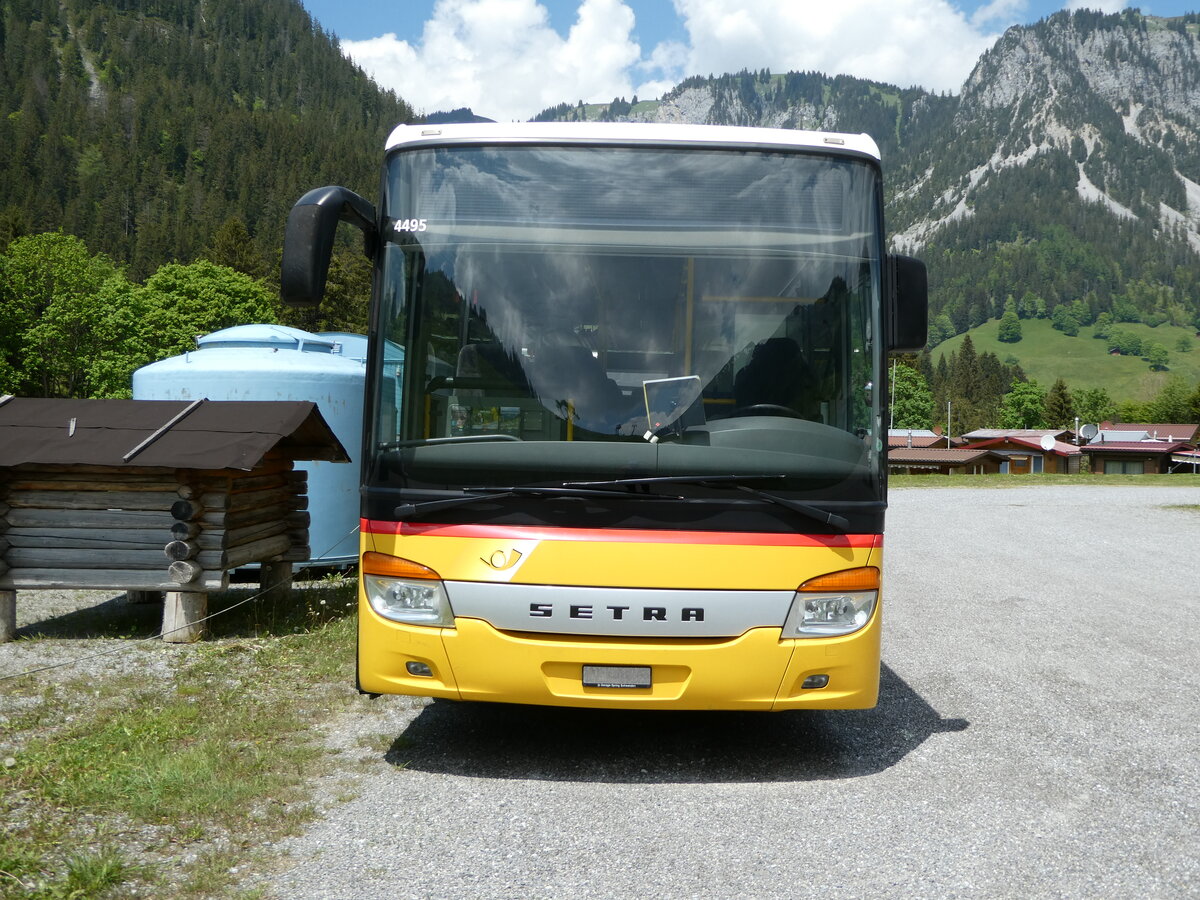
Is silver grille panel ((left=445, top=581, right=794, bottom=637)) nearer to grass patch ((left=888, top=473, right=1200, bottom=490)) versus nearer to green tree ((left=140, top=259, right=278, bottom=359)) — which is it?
grass patch ((left=888, top=473, right=1200, bottom=490))

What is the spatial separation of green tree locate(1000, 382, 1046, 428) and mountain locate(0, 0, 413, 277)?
81.0 metres

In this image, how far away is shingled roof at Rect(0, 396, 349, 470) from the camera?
809cm

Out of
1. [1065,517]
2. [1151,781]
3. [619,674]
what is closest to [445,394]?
[619,674]

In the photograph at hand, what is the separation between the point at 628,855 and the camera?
4.15 m

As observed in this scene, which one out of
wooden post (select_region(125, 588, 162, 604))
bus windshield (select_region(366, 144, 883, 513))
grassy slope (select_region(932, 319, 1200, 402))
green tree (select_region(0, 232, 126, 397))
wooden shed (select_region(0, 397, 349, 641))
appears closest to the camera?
bus windshield (select_region(366, 144, 883, 513))

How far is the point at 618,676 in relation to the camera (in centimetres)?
494

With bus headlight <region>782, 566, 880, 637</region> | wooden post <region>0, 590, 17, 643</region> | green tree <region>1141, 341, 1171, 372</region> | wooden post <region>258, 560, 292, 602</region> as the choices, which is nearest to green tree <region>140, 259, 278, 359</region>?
wooden post <region>258, 560, 292, 602</region>

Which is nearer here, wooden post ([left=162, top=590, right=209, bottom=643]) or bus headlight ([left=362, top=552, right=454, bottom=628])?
bus headlight ([left=362, top=552, right=454, bottom=628])

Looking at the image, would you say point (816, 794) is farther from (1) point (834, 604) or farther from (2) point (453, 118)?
(2) point (453, 118)

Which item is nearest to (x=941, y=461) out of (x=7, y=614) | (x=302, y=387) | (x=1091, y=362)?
(x=302, y=387)

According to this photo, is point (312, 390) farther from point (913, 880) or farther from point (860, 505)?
point (913, 880)

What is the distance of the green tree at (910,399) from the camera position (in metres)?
116

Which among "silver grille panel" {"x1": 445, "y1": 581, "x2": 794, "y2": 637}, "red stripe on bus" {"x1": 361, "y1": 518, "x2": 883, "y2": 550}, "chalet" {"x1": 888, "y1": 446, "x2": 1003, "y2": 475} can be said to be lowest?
"chalet" {"x1": 888, "y1": 446, "x2": 1003, "y2": 475}

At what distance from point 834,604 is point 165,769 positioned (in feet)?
10.0
